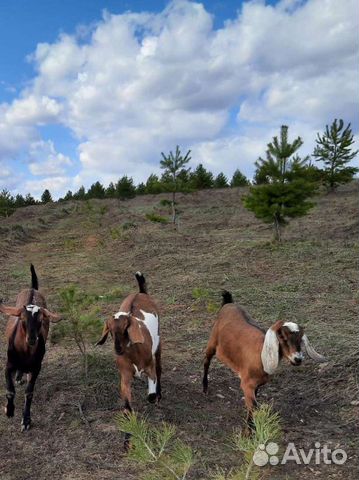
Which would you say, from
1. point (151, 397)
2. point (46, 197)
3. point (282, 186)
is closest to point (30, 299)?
point (151, 397)

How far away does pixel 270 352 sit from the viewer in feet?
15.6

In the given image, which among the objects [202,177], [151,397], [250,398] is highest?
[202,177]

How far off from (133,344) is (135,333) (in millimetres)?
226

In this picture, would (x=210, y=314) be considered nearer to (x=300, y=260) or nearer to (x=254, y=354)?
(x=254, y=354)

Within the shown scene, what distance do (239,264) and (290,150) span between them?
629cm

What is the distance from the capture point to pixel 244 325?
5840 millimetres

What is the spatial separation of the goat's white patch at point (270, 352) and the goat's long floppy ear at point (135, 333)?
1383 millimetres

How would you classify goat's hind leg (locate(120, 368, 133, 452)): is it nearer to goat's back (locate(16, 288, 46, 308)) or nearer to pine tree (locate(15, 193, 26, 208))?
goat's back (locate(16, 288, 46, 308))

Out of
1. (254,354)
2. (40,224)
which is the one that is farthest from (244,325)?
(40,224)

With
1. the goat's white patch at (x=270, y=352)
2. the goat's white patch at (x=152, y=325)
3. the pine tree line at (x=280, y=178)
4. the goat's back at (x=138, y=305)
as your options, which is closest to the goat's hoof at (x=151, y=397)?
the goat's white patch at (x=152, y=325)

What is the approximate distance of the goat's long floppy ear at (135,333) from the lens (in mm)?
4988

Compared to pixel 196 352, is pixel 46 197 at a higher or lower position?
higher

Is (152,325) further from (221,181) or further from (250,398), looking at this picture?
(221,181)

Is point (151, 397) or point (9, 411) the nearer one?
point (151, 397)
